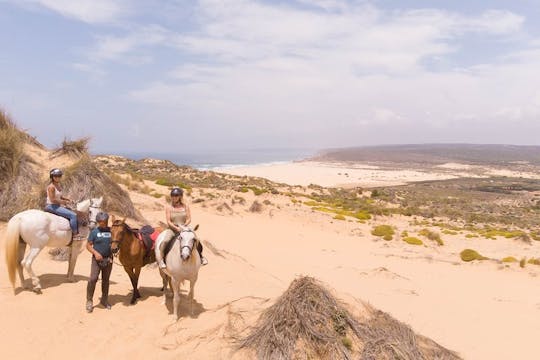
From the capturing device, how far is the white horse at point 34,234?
8195 mm

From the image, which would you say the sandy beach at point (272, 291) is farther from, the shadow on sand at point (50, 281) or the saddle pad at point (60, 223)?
the saddle pad at point (60, 223)

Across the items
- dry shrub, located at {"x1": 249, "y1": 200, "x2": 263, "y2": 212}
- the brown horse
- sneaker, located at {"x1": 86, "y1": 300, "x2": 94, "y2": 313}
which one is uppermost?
the brown horse

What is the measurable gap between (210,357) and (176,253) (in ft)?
6.51

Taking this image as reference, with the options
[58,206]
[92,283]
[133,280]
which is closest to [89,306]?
[92,283]

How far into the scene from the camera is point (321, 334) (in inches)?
251

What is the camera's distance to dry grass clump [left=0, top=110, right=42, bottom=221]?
43.0 ft

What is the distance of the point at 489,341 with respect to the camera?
34.7 ft

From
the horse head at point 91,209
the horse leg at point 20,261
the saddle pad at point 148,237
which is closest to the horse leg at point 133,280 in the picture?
the saddle pad at point 148,237

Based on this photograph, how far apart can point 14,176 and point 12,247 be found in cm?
660

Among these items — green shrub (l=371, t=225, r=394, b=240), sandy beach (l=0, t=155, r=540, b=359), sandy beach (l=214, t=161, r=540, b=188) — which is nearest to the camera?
sandy beach (l=0, t=155, r=540, b=359)

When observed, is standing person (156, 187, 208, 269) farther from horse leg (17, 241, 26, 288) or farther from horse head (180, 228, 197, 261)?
horse leg (17, 241, 26, 288)

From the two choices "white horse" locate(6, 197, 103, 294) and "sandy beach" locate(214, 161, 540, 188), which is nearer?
"white horse" locate(6, 197, 103, 294)

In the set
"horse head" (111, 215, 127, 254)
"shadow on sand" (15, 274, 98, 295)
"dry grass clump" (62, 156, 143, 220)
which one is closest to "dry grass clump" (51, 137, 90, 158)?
"dry grass clump" (62, 156, 143, 220)

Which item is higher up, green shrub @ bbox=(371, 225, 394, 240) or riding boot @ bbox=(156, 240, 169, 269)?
riding boot @ bbox=(156, 240, 169, 269)
